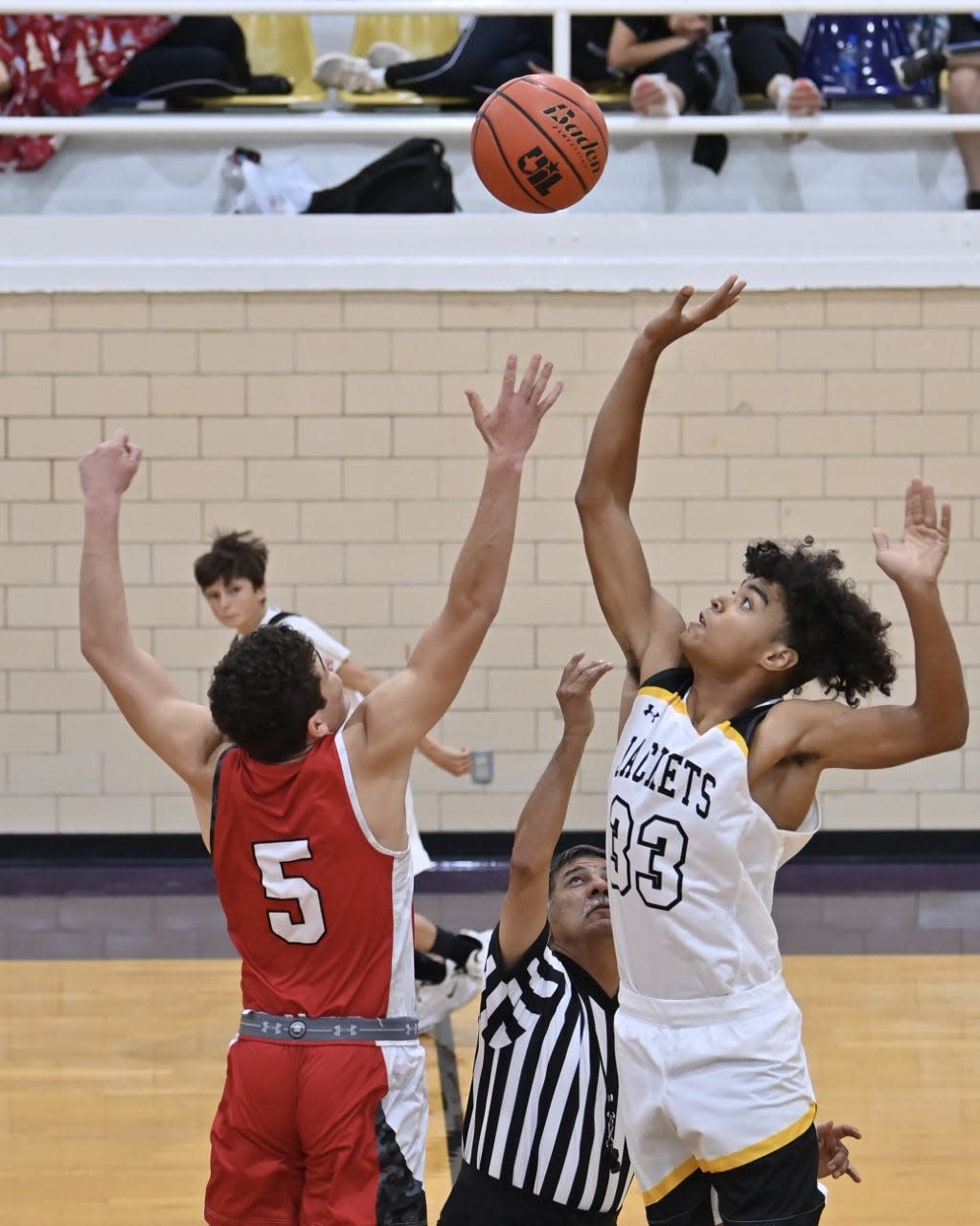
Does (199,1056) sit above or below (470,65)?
below

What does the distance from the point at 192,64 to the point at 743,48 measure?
288 cm

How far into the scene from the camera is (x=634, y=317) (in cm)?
827

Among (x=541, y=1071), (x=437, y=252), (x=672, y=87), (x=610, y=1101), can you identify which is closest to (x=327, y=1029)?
(x=541, y=1071)

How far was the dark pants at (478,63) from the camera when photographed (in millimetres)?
8461

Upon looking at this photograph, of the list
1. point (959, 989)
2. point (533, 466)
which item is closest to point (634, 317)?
point (533, 466)

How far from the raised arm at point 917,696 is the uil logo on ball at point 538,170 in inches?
74.5

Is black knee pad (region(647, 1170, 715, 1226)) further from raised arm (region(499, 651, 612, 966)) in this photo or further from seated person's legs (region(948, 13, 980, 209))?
seated person's legs (region(948, 13, 980, 209))

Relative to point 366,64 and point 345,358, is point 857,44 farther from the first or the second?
point 345,358

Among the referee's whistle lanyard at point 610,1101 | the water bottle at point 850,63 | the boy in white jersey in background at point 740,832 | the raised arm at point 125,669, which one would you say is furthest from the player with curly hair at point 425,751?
the water bottle at point 850,63

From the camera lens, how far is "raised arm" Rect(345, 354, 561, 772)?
8.99ft

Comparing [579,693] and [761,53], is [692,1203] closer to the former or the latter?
[579,693]

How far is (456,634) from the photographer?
9.01ft

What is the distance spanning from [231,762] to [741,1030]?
98cm

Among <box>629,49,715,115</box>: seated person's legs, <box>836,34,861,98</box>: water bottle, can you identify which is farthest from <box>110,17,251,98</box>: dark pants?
<box>836,34,861,98</box>: water bottle
